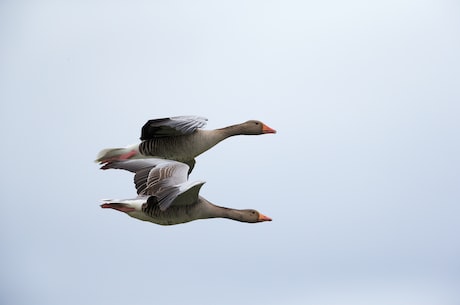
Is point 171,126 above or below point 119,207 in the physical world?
above

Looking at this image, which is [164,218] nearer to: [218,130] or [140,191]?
[140,191]

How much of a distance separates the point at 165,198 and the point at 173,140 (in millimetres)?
936

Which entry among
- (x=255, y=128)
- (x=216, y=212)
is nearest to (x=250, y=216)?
(x=216, y=212)

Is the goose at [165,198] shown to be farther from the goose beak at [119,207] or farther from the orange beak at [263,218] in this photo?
the orange beak at [263,218]

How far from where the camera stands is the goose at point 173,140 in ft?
25.3

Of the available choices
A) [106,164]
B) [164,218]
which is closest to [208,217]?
[164,218]

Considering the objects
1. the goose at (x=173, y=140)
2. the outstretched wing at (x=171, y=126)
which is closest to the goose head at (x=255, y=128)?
the goose at (x=173, y=140)

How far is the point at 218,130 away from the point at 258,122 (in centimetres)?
48

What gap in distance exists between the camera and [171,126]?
7680 millimetres

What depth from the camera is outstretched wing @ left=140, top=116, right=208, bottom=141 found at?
7657mm

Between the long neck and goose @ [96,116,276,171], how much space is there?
16.3 inches

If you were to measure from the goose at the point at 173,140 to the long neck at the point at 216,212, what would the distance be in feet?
1.36

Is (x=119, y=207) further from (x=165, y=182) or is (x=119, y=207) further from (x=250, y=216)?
(x=250, y=216)

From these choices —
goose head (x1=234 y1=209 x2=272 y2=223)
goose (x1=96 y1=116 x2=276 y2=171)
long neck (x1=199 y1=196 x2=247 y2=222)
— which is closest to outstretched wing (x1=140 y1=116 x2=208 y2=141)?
goose (x1=96 y1=116 x2=276 y2=171)
